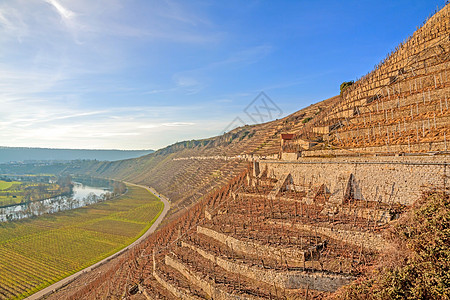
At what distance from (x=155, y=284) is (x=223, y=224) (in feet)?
23.9

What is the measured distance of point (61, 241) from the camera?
187ft

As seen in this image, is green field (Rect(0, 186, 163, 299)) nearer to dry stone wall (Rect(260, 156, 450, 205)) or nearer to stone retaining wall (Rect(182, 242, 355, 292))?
stone retaining wall (Rect(182, 242, 355, 292))

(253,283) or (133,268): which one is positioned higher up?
(253,283)

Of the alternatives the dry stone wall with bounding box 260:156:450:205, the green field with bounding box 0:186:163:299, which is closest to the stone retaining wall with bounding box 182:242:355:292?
the dry stone wall with bounding box 260:156:450:205

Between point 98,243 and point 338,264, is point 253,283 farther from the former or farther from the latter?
point 98,243

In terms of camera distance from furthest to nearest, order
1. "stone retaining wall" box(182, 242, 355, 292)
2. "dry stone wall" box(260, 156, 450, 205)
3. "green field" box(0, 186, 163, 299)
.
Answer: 1. "green field" box(0, 186, 163, 299)
2. "dry stone wall" box(260, 156, 450, 205)
3. "stone retaining wall" box(182, 242, 355, 292)

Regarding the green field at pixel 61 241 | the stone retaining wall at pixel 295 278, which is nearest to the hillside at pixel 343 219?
the stone retaining wall at pixel 295 278

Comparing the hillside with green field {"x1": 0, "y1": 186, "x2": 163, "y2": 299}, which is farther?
green field {"x1": 0, "y1": 186, "x2": 163, "y2": 299}

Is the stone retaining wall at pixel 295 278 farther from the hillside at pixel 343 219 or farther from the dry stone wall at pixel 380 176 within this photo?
the dry stone wall at pixel 380 176

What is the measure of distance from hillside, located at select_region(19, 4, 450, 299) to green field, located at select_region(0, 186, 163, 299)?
18.1 meters

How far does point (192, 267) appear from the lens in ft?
59.5

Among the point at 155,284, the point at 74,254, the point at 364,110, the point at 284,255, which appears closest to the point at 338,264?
the point at 284,255

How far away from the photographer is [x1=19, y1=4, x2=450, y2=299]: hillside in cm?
1266

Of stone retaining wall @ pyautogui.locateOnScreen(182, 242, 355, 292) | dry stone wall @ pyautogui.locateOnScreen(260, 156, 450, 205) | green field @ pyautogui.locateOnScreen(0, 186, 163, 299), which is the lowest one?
green field @ pyautogui.locateOnScreen(0, 186, 163, 299)
